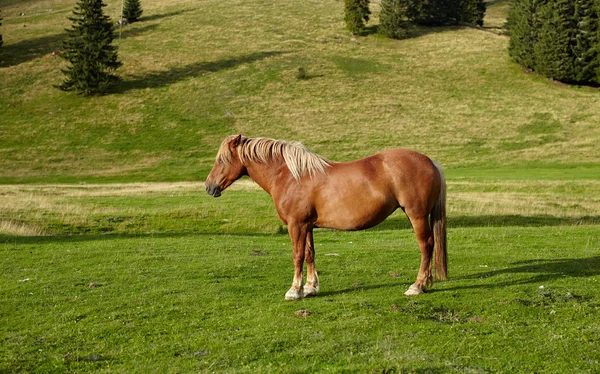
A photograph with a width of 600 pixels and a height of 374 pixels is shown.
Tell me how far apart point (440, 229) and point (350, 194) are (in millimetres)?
1896

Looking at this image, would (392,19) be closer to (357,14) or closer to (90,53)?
(357,14)

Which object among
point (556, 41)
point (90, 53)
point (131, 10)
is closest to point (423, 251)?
point (90, 53)

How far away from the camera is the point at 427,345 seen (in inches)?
314

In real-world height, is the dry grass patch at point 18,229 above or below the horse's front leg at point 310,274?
below

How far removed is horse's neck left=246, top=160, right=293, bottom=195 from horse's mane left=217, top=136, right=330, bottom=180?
0.34 ft

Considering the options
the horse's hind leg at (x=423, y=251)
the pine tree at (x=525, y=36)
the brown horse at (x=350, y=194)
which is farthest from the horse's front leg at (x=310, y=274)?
the pine tree at (x=525, y=36)

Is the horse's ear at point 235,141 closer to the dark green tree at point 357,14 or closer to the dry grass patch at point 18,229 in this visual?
the dry grass patch at point 18,229

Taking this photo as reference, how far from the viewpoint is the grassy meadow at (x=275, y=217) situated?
27.1 feet

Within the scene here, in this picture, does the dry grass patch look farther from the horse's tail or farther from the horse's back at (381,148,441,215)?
the horse's tail

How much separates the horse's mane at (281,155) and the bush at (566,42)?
7227cm

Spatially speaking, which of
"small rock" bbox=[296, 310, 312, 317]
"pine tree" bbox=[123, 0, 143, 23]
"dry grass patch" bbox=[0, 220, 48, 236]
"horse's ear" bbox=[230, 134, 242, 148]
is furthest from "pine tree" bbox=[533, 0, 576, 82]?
"small rock" bbox=[296, 310, 312, 317]

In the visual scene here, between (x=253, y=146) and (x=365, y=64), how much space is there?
245 ft

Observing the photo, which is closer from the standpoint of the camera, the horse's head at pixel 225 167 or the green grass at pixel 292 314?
the green grass at pixel 292 314

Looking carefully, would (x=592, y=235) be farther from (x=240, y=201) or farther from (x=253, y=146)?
(x=240, y=201)
